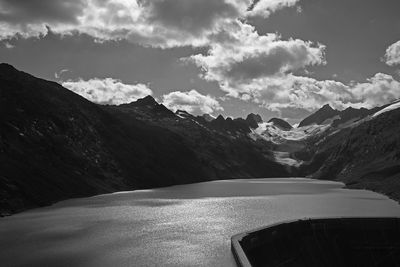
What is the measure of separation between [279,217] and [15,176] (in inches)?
3262

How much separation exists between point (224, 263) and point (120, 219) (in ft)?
165

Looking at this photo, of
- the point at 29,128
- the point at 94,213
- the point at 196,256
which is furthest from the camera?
the point at 29,128

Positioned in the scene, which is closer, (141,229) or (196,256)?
(196,256)

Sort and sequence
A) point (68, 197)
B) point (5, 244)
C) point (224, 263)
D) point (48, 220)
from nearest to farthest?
1. point (224, 263)
2. point (5, 244)
3. point (48, 220)
4. point (68, 197)

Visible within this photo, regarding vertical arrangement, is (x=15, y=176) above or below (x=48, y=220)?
above

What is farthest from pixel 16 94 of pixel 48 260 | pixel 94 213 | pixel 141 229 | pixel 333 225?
pixel 333 225

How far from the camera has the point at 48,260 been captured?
5662 centimetres

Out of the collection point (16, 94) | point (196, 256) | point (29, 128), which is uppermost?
point (16, 94)

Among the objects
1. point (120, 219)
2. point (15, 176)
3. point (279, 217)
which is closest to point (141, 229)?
point (120, 219)

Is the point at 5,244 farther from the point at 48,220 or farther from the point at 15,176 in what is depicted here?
the point at 15,176

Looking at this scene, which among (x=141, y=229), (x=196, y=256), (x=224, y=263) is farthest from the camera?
(x=141, y=229)

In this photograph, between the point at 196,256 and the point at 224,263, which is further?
the point at 196,256

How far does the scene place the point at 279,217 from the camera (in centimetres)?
9906

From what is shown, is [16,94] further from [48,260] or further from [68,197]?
[48,260]
